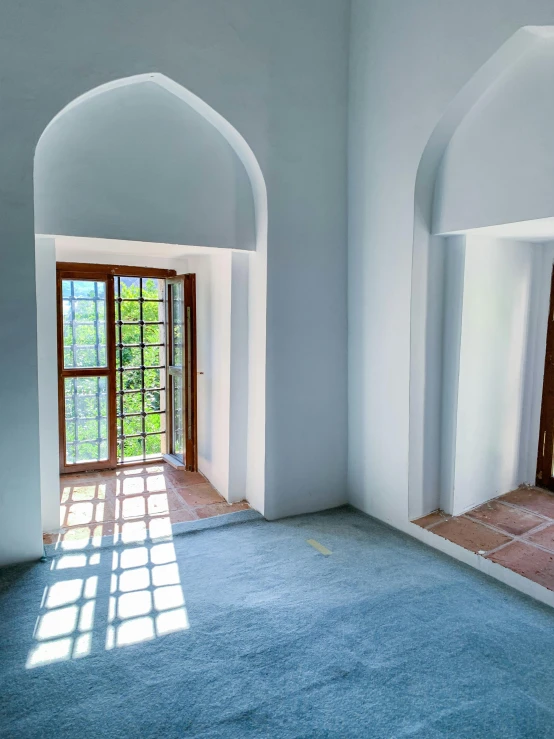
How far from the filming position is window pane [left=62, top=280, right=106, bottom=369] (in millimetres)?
5590

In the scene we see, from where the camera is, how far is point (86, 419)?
19.1ft

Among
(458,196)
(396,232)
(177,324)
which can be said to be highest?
(458,196)

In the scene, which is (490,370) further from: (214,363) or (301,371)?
(214,363)

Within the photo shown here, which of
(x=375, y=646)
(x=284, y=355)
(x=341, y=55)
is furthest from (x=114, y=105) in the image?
(x=375, y=646)

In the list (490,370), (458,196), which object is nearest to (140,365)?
(490,370)

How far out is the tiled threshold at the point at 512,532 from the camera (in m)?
3.36

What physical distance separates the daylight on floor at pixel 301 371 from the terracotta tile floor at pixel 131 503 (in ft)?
0.14

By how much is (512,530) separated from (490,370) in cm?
120

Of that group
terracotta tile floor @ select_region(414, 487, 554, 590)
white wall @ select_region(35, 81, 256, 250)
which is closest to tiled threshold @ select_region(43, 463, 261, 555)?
terracotta tile floor @ select_region(414, 487, 554, 590)

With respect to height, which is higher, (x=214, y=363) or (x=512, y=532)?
(x=214, y=363)

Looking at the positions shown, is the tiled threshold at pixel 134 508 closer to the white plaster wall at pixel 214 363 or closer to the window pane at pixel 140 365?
the white plaster wall at pixel 214 363

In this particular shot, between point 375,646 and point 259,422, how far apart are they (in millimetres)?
2002

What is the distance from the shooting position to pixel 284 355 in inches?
170

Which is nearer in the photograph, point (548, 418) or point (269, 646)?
point (269, 646)
